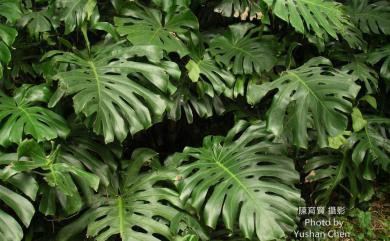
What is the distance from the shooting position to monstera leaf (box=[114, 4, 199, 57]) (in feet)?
7.52

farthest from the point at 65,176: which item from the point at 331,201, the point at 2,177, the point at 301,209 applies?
the point at 331,201

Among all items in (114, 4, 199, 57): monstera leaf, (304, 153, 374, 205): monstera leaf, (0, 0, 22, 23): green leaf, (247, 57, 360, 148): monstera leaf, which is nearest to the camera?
(247, 57, 360, 148): monstera leaf

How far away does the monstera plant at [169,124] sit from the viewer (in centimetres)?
187

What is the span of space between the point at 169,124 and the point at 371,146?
120 centimetres

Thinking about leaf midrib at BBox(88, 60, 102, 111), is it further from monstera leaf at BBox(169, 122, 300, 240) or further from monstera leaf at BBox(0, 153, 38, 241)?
monstera leaf at BBox(169, 122, 300, 240)

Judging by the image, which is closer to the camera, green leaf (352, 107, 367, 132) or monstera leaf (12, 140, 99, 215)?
monstera leaf (12, 140, 99, 215)

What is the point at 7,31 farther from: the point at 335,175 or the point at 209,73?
the point at 335,175

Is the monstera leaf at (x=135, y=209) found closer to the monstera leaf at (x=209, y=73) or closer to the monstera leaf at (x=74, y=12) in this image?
the monstera leaf at (x=209, y=73)

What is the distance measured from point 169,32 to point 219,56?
328 mm

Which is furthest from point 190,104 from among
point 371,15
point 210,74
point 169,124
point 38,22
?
point 371,15

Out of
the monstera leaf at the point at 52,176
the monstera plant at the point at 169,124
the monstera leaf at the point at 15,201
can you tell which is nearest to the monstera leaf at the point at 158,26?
the monstera plant at the point at 169,124

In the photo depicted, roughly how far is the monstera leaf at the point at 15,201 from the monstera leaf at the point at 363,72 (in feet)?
6.31

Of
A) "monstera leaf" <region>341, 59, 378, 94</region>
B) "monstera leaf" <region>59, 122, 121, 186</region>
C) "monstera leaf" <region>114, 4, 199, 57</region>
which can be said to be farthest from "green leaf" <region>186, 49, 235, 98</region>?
"monstera leaf" <region>341, 59, 378, 94</region>

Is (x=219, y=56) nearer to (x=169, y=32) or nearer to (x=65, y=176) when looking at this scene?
(x=169, y=32)
